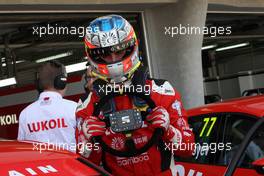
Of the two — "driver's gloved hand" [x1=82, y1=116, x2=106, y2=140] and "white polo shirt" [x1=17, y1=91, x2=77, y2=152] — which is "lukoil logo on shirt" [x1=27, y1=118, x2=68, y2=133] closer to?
"white polo shirt" [x1=17, y1=91, x2=77, y2=152]

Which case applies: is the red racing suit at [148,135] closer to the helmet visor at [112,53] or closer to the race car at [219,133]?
the helmet visor at [112,53]

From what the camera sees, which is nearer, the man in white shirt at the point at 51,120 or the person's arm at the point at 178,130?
the person's arm at the point at 178,130

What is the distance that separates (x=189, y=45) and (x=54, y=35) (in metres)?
2.29

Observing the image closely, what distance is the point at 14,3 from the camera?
8031mm

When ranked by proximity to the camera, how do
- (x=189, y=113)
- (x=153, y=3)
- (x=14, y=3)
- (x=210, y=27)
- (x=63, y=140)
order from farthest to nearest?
(x=210, y=27)
(x=153, y=3)
(x=14, y=3)
(x=189, y=113)
(x=63, y=140)

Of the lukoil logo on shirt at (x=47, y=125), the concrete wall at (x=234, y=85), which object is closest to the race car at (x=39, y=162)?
the lukoil logo on shirt at (x=47, y=125)

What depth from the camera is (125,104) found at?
10.2 ft

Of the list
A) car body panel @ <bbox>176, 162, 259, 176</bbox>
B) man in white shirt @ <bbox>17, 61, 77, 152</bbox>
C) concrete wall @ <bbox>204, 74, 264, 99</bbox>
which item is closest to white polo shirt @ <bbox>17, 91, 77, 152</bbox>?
man in white shirt @ <bbox>17, 61, 77, 152</bbox>

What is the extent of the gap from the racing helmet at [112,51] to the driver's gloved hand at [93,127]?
0.22m

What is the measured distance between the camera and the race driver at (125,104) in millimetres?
3018

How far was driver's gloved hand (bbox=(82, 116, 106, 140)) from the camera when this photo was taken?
3.01m

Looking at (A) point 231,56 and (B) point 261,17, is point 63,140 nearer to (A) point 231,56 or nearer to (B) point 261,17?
(B) point 261,17

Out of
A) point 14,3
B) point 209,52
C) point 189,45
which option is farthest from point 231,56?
point 14,3

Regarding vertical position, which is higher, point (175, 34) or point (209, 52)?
point (175, 34)
